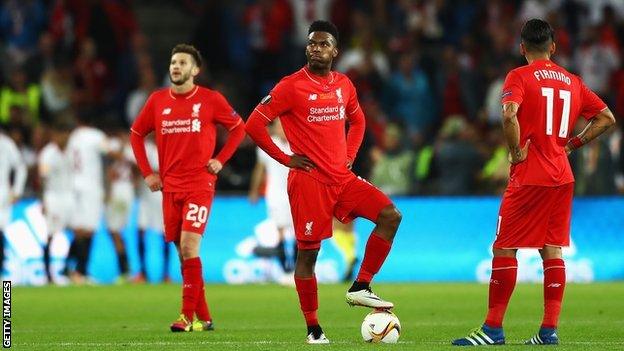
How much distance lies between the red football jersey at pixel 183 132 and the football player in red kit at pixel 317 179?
81.3 inches

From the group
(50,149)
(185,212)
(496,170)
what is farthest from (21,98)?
(185,212)

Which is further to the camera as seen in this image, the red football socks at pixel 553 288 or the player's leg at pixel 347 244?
the player's leg at pixel 347 244

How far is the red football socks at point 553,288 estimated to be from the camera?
1110cm

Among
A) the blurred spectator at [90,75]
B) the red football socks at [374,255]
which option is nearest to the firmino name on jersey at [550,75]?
the red football socks at [374,255]

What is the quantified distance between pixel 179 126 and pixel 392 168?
31.9 feet

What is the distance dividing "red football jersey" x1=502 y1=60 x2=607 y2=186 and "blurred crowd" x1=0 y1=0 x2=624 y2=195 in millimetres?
11579

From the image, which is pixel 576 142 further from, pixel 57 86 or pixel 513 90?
pixel 57 86

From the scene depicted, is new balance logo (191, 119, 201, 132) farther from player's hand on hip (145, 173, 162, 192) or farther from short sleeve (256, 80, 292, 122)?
short sleeve (256, 80, 292, 122)

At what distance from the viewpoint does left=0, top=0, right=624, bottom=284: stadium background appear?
2172 cm

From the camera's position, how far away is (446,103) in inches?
Answer: 989

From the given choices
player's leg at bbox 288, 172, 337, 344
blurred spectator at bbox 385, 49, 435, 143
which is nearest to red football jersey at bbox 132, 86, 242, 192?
player's leg at bbox 288, 172, 337, 344

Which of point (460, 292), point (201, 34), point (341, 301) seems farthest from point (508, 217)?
point (201, 34)

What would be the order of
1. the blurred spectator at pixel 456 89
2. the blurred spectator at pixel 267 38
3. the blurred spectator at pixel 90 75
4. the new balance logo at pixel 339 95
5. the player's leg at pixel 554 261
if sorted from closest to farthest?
the player's leg at pixel 554 261, the new balance logo at pixel 339 95, the blurred spectator at pixel 456 89, the blurred spectator at pixel 90 75, the blurred spectator at pixel 267 38

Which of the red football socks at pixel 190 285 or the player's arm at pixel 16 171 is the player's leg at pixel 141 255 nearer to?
the player's arm at pixel 16 171
